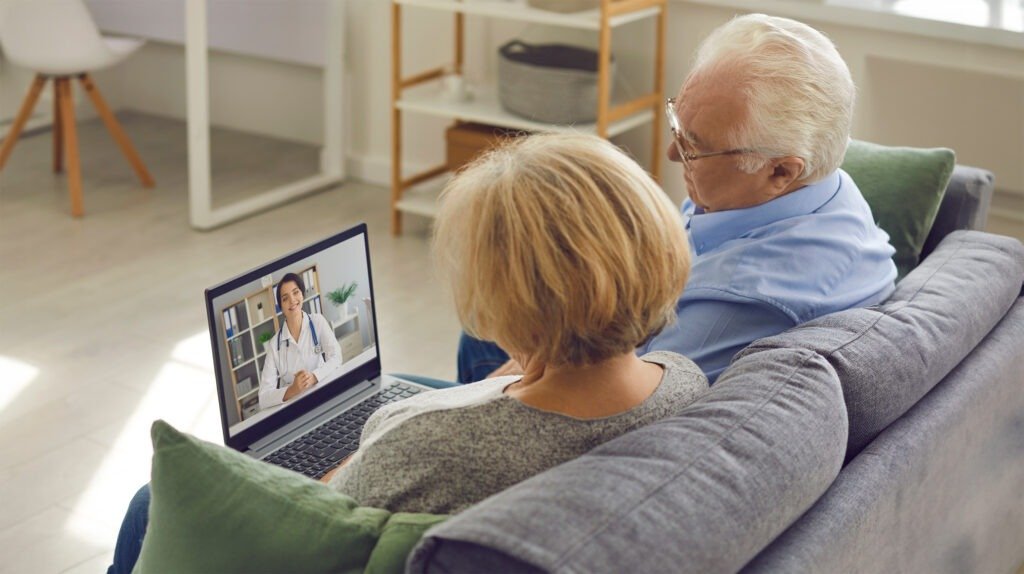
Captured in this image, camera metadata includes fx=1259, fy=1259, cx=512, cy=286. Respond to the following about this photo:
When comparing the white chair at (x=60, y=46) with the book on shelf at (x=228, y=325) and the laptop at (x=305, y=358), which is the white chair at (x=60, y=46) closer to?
the laptop at (x=305, y=358)

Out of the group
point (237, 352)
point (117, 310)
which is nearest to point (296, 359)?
point (237, 352)

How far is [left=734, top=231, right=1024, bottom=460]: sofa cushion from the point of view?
150 cm

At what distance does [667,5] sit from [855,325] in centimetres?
261

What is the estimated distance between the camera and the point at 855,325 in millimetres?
1598

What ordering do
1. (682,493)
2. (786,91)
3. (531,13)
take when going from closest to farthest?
1. (682,493)
2. (786,91)
3. (531,13)

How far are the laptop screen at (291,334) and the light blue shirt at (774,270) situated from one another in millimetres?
429

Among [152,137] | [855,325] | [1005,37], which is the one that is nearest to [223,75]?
[152,137]

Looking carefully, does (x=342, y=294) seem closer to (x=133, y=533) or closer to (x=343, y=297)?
(x=343, y=297)

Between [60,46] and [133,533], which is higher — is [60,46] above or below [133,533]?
above

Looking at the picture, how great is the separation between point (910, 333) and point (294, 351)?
799mm

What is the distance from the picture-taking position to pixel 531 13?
375 centimetres

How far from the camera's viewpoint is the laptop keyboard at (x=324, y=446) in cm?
165

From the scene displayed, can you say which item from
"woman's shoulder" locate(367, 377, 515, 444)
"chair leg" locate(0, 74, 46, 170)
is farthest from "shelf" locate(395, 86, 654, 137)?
"woman's shoulder" locate(367, 377, 515, 444)

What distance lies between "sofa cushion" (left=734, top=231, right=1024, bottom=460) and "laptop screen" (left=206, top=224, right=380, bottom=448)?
0.55 metres
